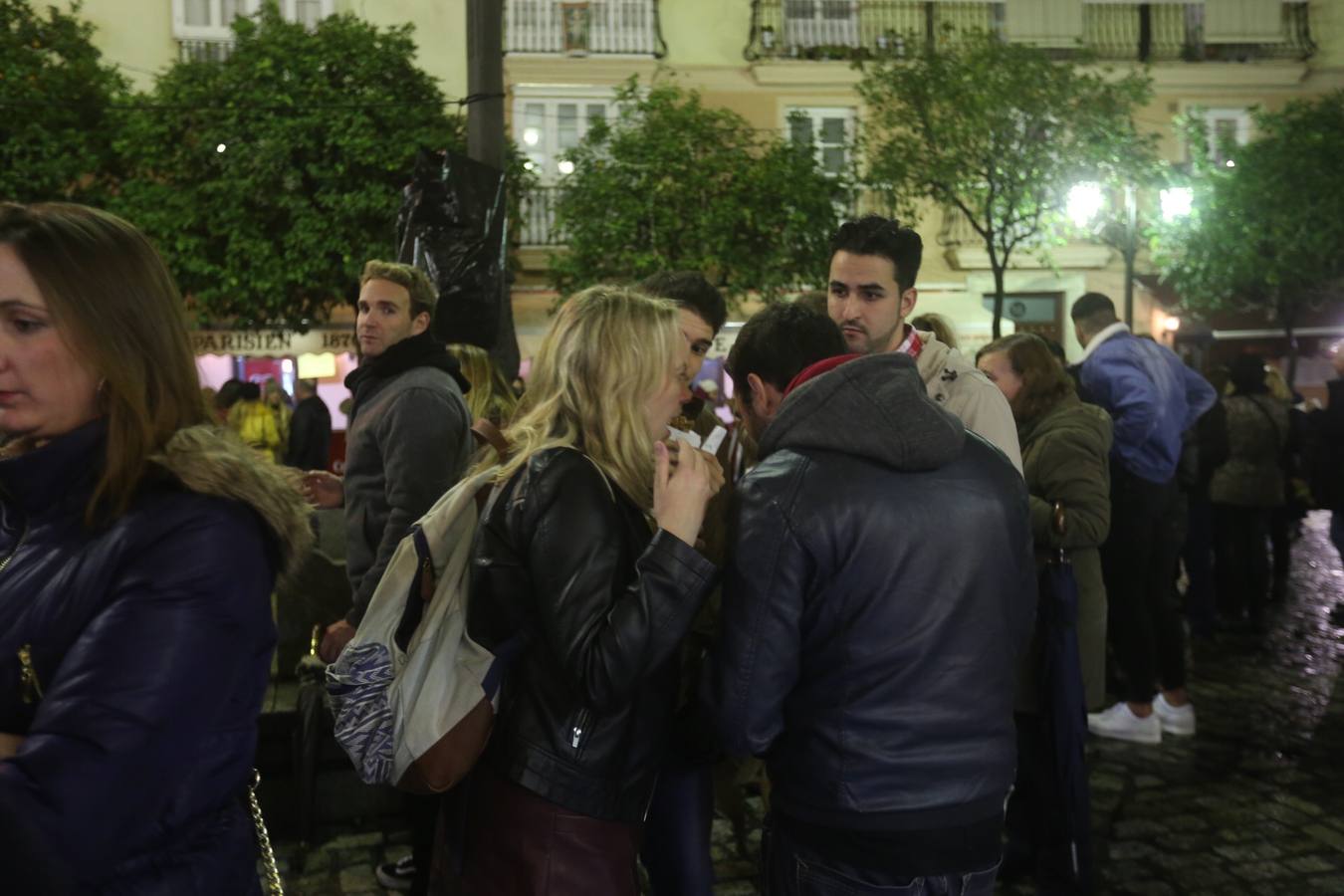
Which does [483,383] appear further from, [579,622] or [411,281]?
[579,622]

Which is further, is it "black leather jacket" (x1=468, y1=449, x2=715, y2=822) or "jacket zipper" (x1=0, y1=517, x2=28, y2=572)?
"black leather jacket" (x1=468, y1=449, x2=715, y2=822)

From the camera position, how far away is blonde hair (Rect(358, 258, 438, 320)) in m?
4.67

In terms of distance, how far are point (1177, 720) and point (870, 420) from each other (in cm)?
515

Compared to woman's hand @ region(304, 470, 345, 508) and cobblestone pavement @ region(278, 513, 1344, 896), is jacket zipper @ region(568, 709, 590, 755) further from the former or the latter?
cobblestone pavement @ region(278, 513, 1344, 896)

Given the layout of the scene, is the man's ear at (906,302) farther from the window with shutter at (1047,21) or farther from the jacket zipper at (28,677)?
the window with shutter at (1047,21)

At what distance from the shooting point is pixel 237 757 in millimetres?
1804

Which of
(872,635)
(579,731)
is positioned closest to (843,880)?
(872,635)

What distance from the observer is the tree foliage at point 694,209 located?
20672 millimetres

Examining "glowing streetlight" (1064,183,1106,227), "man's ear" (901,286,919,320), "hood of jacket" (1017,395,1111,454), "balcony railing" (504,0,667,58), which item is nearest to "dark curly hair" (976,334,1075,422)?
"hood of jacket" (1017,395,1111,454)

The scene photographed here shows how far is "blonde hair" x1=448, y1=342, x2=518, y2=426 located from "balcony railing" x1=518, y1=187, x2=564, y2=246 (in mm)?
17855

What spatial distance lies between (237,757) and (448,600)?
0.77m

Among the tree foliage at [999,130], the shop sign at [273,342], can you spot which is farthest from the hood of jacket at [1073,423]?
the shop sign at [273,342]

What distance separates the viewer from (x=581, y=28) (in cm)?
2489

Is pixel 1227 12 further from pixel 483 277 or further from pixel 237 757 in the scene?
pixel 237 757
